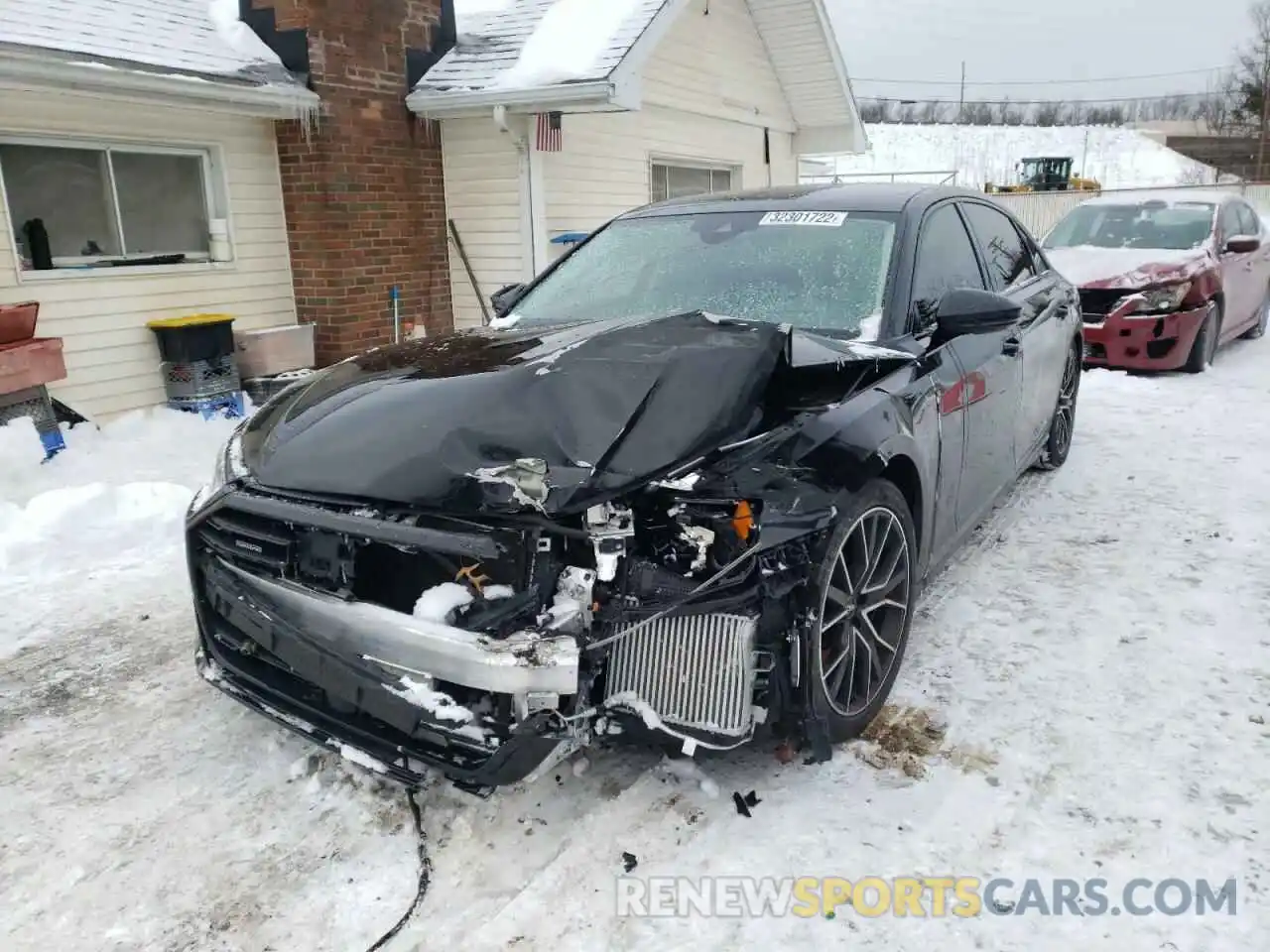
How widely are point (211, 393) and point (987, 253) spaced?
19.5 ft

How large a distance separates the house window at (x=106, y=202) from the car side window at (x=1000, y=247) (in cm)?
638

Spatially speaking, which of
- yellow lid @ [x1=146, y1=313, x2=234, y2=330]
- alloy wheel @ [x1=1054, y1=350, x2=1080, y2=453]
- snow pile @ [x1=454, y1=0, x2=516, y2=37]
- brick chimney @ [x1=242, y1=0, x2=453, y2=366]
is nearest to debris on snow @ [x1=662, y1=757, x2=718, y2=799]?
alloy wheel @ [x1=1054, y1=350, x2=1080, y2=453]

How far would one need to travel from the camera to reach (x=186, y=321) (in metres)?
7.43

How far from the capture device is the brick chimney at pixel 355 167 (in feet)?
27.2

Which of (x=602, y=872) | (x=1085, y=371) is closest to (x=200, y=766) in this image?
(x=602, y=872)

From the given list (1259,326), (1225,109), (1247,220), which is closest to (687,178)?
(1247,220)

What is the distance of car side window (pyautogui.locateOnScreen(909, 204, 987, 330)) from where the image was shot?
3572 mm

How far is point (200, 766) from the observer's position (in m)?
2.93

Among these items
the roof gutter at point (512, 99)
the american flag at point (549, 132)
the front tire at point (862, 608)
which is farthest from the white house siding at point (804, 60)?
the front tire at point (862, 608)

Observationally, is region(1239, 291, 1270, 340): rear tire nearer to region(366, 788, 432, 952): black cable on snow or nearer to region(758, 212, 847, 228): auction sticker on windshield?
region(758, 212, 847, 228): auction sticker on windshield

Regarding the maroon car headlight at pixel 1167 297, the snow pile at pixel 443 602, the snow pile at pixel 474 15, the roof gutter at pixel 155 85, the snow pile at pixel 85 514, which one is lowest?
the snow pile at pixel 85 514

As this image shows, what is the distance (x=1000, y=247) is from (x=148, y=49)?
255 inches

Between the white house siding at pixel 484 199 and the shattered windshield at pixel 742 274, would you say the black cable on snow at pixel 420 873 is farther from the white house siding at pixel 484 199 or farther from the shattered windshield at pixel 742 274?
the white house siding at pixel 484 199

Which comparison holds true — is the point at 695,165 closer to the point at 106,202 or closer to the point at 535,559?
the point at 106,202
